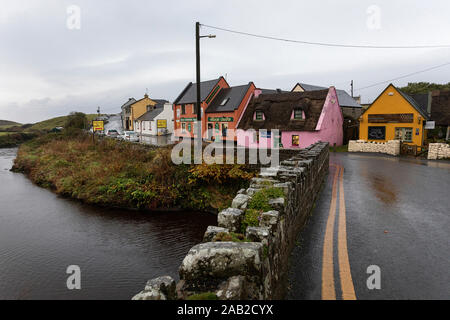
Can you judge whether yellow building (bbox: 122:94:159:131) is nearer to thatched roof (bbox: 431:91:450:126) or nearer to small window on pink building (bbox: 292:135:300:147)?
small window on pink building (bbox: 292:135:300:147)

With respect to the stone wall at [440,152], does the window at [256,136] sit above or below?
above

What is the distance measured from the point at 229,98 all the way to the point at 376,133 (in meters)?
19.7

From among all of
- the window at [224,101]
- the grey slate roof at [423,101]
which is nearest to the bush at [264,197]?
the window at [224,101]

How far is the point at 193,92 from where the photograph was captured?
45.9 m

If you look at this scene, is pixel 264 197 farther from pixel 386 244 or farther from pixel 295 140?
pixel 295 140

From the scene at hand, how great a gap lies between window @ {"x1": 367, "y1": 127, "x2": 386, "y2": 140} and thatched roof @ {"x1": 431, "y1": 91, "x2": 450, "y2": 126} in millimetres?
5331

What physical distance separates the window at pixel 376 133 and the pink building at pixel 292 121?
11.8 ft

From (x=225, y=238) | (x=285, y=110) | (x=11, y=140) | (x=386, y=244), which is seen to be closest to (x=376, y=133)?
(x=285, y=110)

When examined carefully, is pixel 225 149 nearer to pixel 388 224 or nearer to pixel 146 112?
pixel 388 224

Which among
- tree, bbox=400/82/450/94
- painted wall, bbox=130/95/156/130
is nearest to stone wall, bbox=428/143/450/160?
tree, bbox=400/82/450/94

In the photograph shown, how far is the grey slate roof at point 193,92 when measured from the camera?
43.0 metres

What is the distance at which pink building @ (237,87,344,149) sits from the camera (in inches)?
1267

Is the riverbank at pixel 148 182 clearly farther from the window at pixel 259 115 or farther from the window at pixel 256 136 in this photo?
the window at pixel 259 115
